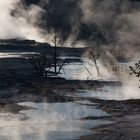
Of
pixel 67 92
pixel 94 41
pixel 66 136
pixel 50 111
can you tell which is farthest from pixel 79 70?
pixel 94 41

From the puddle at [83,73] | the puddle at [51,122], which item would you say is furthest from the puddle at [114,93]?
the puddle at [83,73]

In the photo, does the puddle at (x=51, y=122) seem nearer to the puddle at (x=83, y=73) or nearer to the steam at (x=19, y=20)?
the puddle at (x=83, y=73)

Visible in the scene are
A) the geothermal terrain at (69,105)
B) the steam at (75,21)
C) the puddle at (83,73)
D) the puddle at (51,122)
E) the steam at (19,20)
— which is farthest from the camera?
the steam at (19,20)

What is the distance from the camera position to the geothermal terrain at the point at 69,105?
2439 cm

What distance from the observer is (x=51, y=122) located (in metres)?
27.2

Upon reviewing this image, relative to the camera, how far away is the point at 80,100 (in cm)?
3653

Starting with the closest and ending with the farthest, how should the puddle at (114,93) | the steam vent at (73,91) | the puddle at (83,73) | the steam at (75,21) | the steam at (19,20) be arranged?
1. the steam vent at (73,91)
2. the puddle at (114,93)
3. the puddle at (83,73)
4. the steam at (75,21)
5. the steam at (19,20)

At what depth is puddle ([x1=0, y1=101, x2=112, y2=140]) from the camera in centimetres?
2360

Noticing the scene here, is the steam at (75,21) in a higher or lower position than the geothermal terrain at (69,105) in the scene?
higher

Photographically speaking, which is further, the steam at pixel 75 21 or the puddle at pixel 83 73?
the steam at pixel 75 21

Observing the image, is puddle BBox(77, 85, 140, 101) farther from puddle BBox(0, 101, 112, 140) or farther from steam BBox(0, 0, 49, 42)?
steam BBox(0, 0, 49, 42)

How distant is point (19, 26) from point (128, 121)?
109 m

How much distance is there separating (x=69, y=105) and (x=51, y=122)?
22.8ft

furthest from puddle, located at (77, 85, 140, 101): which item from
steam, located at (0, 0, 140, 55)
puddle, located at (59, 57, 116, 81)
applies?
steam, located at (0, 0, 140, 55)
